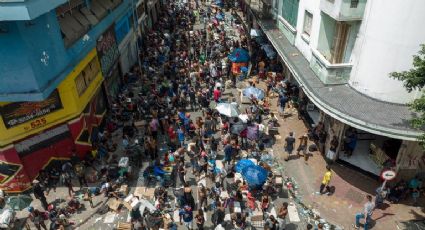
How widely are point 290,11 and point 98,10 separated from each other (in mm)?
12920

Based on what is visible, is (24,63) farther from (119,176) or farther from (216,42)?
(216,42)

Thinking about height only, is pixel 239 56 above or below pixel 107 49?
below

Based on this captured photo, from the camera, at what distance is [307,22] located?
68.8ft

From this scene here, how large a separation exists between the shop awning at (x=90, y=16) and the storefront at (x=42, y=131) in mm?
2970

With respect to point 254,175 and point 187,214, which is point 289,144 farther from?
point 187,214

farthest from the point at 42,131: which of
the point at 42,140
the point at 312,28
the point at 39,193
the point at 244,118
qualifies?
the point at 312,28

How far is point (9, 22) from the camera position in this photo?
41.9 feet

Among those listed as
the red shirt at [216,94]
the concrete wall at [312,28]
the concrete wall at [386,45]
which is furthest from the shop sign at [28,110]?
the concrete wall at [386,45]

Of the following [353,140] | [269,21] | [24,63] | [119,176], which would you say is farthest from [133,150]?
[269,21]

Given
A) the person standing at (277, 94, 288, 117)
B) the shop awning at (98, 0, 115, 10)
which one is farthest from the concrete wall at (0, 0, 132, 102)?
the person standing at (277, 94, 288, 117)

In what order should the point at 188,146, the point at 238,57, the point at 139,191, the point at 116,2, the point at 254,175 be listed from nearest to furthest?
the point at 254,175, the point at 139,191, the point at 188,146, the point at 116,2, the point at 238,57

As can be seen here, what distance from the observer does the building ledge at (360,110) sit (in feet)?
45.4

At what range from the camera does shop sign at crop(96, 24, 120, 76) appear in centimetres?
2141

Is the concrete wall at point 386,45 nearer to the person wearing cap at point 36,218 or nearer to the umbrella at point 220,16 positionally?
the person wearing cap at point 36,218
